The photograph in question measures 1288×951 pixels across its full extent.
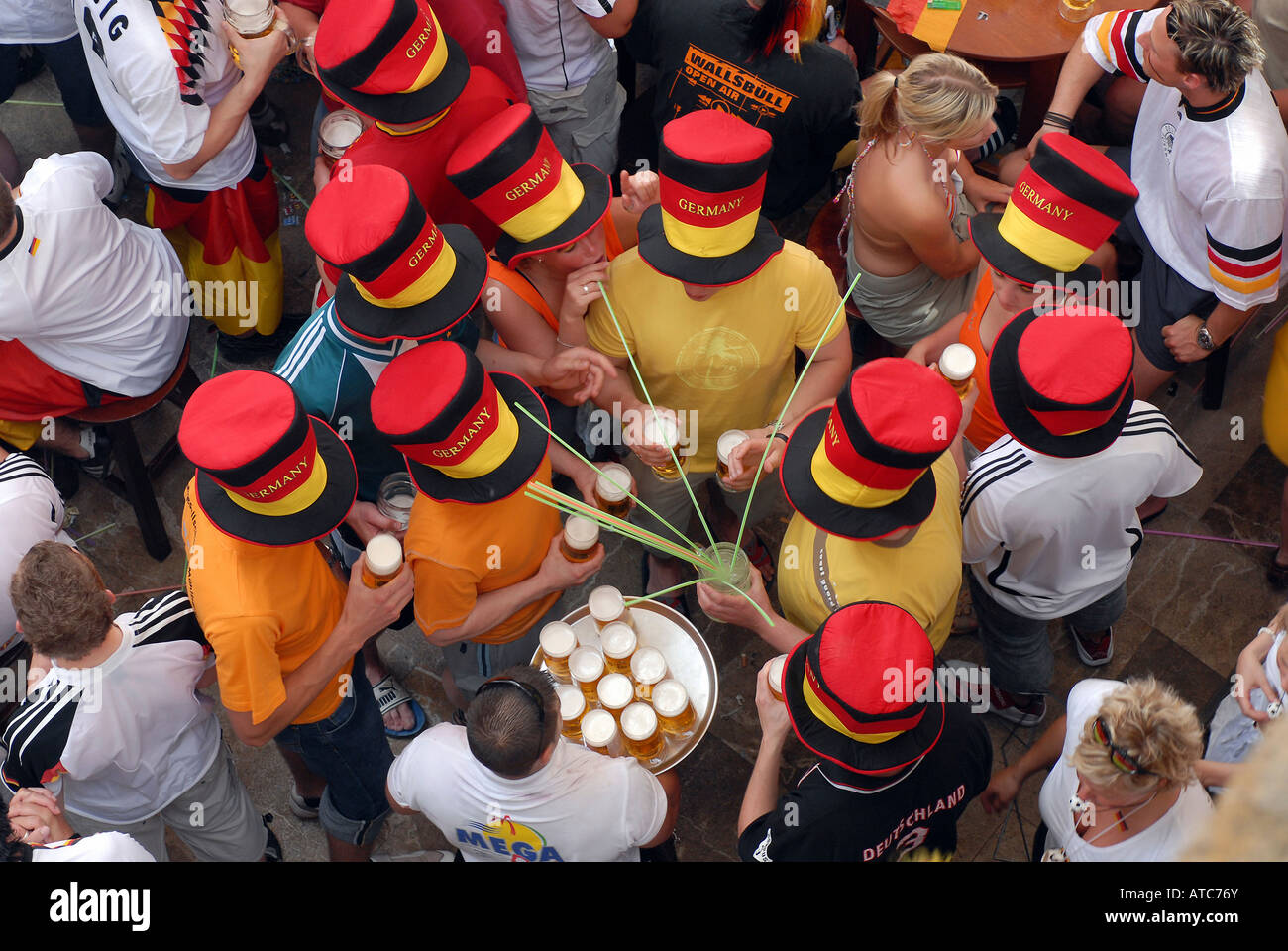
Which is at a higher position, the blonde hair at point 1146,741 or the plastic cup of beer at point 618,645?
the blonde hair at point 1146,741

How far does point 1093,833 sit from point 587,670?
1493 millimetres

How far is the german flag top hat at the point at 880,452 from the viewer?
2775 mm

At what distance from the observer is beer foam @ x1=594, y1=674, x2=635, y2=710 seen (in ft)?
10.9

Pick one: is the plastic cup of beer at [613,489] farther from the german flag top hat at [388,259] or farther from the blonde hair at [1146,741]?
the blonde hair at [1146,741]

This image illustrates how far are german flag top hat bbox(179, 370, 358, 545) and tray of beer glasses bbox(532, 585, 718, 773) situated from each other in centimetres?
84

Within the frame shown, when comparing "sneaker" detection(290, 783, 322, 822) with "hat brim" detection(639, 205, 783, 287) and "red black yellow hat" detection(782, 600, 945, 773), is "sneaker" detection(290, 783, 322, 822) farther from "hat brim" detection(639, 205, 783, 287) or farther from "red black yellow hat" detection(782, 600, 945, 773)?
"hat brim" detection(639, 205, 783, 287)

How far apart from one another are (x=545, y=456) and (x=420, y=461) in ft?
1.52

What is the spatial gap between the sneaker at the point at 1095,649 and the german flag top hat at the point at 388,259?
2.74 metres

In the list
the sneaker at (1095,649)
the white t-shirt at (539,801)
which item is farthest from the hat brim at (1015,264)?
the white t-shirt at (539,801)

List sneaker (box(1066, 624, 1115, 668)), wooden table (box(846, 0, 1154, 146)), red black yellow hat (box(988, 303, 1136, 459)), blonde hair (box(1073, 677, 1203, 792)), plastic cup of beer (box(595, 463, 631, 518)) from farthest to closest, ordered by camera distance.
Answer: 1. wooden table (box(846, 0, 1154, 146))
2. sneaker (box(1066, 624, 1115, 668))
3. plastic cup of beer (box(595, 463, 631, 518))
4. red black yellow hat (box(988, 303, 1136, 459))
5. blonde hair (box(1073, 677, 1203, 792))

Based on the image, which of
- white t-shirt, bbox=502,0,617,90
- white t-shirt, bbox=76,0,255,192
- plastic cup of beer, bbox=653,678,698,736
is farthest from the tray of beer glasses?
white t-shirt, bbox=76,0,255,192

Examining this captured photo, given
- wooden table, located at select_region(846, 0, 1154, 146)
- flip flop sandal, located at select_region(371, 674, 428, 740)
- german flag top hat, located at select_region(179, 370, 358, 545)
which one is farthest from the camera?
wooden table, located at select_region(846, 0, 1154, 146)

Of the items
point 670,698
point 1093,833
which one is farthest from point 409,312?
point 1093,833
